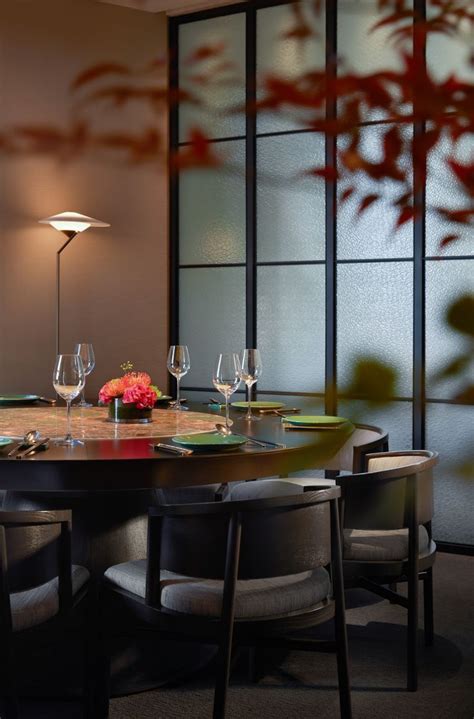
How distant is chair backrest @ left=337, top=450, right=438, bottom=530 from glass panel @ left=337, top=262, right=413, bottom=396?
190 cm

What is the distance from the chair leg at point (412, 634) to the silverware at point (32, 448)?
3.80 feet

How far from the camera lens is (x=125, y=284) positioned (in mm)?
5418

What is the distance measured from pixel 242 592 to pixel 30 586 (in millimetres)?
517

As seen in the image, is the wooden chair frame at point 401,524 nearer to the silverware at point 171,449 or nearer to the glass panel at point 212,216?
the silverware at point 171,449

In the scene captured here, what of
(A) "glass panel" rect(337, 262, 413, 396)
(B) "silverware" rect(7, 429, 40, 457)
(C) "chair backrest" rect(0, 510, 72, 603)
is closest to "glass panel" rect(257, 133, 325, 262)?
(A) "glass panel" rect(337, 262, 413, 396)

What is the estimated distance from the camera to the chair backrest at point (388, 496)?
2.44 m

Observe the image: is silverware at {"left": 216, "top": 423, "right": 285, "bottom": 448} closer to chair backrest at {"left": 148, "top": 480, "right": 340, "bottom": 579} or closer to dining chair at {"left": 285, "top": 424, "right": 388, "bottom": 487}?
dining chair at {"left": 285, "top": 424, "right": 388, "bottom": 487}

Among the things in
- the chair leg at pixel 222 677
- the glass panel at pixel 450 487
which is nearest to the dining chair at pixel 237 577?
the chair leg at pixel 222 677

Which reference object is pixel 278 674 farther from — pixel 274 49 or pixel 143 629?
pixel 274 49

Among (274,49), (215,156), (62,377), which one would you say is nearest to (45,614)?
(62,377)

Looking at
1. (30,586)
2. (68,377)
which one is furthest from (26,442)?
(30,586)

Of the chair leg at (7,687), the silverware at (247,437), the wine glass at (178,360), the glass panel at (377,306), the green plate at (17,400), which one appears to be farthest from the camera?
the glass panel at (377,306)

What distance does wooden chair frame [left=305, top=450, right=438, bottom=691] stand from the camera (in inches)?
96.3

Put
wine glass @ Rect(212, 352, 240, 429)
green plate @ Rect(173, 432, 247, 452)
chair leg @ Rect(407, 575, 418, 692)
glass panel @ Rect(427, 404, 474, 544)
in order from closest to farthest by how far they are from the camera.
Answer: green plate @ Rect(173, 432, 247, 452) → chair leg @ Rect(407, 575, 418, 692) → wine glass @ Rect(212, 352, 240, 429) → glass panel @ Rect(427, 404, 474, 544)
